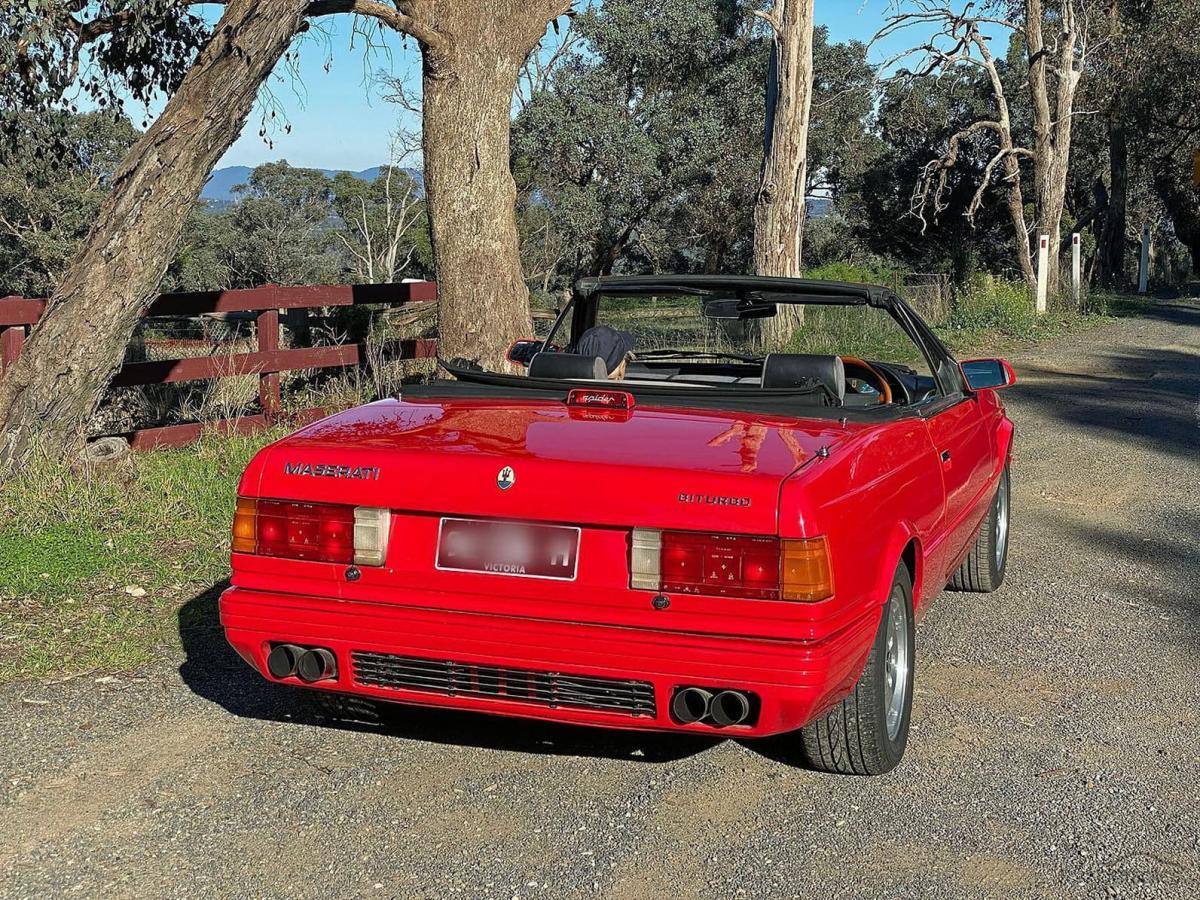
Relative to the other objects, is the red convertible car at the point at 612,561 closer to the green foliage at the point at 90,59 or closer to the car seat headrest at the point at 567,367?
the car seat headrest at the point at 567,367

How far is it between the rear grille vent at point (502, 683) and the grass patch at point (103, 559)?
192 centimetres

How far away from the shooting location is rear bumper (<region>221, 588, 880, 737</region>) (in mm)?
3639

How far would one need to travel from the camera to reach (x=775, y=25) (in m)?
17.8

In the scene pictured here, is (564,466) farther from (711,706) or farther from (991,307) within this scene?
(991,307)

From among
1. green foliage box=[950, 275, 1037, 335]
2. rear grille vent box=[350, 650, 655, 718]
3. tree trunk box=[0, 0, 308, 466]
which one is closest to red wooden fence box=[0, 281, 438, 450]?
tree trunk box=[0, 0, 308, 466]

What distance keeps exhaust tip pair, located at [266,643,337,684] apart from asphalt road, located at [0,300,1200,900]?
353mm

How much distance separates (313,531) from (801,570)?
1.41 meters

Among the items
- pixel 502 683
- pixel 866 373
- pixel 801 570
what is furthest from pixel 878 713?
pixel 866 373

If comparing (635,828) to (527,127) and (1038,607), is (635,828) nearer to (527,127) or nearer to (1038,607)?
(1038,607)

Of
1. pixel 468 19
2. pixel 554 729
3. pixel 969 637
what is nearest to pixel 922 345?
pixel 969 637

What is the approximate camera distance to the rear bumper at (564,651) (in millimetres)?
3639

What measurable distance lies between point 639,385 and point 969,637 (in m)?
2.03

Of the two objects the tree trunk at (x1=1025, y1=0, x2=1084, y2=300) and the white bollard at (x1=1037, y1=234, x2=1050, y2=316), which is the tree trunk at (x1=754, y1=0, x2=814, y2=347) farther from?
the tree trunk at (x1=1025, y1=0, x2=1084, y2=300)

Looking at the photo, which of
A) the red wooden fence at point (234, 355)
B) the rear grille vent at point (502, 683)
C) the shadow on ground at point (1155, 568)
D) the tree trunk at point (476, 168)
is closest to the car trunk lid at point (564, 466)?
the rear grille vent at point (502, 683)
